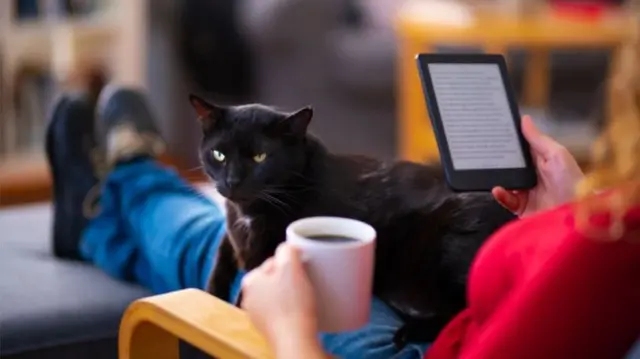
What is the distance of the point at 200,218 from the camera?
1337 millimetres

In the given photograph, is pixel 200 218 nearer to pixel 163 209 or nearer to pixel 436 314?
pixel 163 209

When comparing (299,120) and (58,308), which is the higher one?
(299,120)

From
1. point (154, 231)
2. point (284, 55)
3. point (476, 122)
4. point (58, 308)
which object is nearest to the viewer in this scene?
point (476, 122)

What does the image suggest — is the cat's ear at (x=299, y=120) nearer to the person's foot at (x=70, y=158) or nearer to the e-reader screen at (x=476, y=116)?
the e-reader screen at (x=476, y=116)

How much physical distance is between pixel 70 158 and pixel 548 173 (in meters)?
0.85

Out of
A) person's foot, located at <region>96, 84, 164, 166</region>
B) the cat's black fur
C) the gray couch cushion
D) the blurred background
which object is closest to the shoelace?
person's foot, located at <region>96, 84, 164, 166</region>

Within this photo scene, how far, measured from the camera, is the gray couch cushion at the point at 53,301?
1204 mm

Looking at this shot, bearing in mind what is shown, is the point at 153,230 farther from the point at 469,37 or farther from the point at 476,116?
the point at 469,37

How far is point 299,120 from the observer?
41.0 inches

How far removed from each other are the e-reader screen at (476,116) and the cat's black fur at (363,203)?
7 centimetres

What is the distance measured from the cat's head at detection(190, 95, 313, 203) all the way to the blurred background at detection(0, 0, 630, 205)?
1.66 metres

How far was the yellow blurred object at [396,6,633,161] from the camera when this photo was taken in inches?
109

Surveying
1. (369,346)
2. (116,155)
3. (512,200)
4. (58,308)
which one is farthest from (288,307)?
(116,155)

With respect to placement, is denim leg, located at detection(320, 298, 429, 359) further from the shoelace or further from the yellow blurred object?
the yellow blurred object
